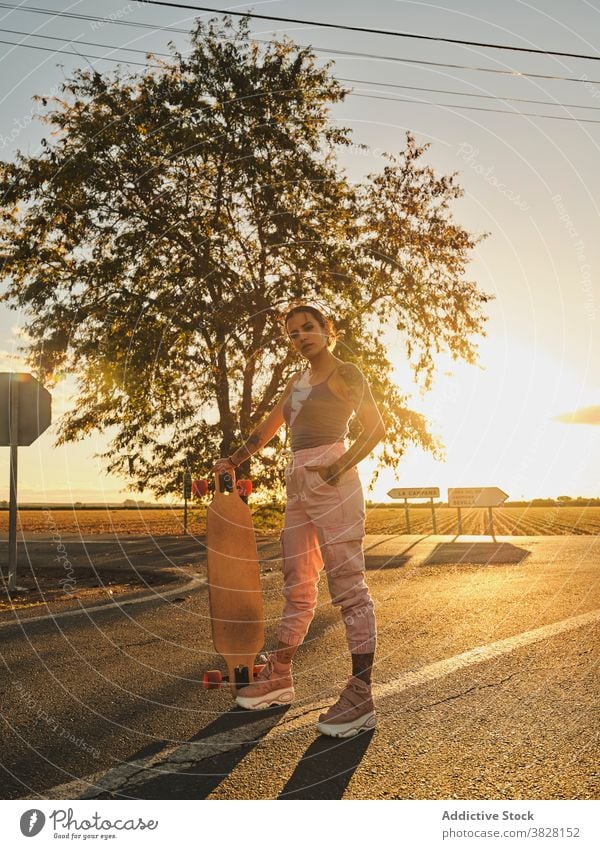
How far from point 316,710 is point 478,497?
14.8 metres

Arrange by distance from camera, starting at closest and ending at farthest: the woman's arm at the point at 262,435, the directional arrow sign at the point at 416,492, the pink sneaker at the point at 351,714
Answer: the pink sneaker at the point at 351,714, the woman's arm at the point at 262,435, the directional arrow sign at the point at 416,492

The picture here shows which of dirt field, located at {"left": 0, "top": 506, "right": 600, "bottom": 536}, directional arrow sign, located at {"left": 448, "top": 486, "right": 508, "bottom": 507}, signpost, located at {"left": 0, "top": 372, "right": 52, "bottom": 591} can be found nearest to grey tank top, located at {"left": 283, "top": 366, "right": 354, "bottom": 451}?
signpost, located at {"left": 0, "top": 372, "right": 52, "bottom": 591}

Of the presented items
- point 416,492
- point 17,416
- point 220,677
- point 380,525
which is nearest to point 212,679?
point 220,677

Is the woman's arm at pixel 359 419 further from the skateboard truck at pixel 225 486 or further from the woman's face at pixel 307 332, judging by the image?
the skateboard truck at pixel 225 486

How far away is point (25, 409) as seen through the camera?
1120cm

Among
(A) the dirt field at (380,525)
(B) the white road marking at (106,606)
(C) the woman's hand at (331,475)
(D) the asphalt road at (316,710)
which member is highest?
(C) the woman's hand at (331,475)

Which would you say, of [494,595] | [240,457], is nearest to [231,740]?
[240,457]

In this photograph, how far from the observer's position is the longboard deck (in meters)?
Result: 5.11

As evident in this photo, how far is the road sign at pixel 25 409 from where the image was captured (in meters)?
11.1

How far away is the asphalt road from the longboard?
0.75 ft

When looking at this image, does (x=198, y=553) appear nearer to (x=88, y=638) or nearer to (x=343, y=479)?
(x=88, y=638)

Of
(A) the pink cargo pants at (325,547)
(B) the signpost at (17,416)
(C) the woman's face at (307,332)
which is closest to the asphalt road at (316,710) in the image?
(A) the pink cargo pants at (325,547)

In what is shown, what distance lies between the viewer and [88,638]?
7.04m

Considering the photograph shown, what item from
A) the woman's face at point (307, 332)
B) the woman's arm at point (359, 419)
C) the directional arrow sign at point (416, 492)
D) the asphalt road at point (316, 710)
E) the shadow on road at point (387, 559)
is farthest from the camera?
the directional arrow sign at point (416, 492)
